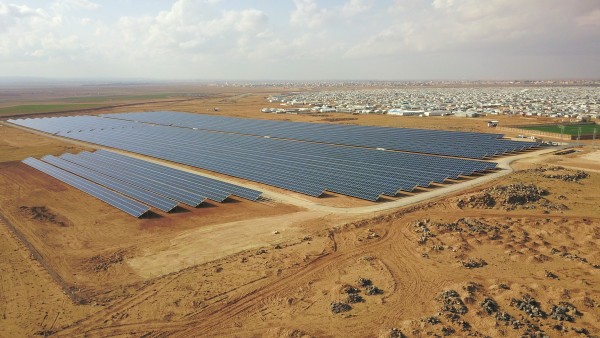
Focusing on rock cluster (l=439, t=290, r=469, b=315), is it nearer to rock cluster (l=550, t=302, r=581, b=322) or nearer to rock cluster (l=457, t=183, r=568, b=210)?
rock cluster (l=550, t=302, r=581, b=322)

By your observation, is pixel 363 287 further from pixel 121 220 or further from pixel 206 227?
pixel 121 220

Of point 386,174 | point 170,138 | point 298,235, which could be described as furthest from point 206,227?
point 170,138

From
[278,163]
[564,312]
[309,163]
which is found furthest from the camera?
[278,163]

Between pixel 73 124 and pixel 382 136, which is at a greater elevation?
pixel 73 124

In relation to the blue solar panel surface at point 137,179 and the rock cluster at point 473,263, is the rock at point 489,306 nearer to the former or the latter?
the rock cluster at point 473,263

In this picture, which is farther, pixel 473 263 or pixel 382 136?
pixel 382 136

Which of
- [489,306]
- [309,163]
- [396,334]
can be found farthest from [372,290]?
[309,163]

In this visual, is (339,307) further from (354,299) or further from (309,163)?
(309,163)
